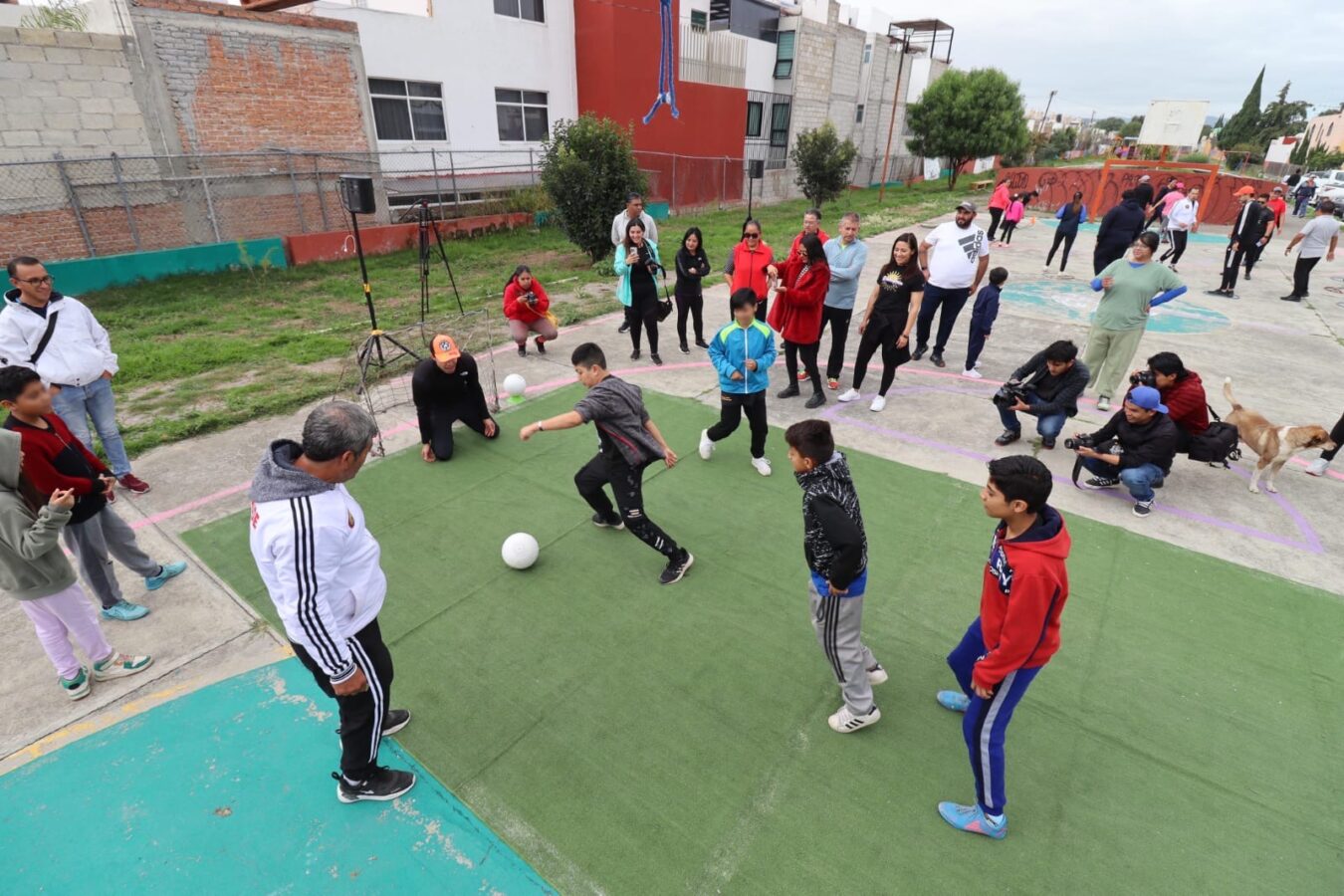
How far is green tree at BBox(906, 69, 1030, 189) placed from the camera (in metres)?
35.5

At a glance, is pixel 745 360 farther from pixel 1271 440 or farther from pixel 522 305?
pixel 1271 440

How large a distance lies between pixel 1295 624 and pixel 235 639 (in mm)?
6835

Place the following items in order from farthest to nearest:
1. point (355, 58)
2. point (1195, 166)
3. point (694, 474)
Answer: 1. point (1195, 166)
2. point (355, 58)
3. point (694, 474)

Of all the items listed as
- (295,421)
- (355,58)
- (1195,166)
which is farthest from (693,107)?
(295,421)

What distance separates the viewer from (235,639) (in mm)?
4113

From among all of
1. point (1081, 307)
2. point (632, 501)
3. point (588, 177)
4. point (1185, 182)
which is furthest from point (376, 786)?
point (1185, 182)

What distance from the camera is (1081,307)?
1228 centimetres

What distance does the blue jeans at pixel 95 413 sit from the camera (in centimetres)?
520

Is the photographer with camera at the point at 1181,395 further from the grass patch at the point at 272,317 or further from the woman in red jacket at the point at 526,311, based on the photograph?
the grass patch at the point at 272,317

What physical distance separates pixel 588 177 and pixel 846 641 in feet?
43.1

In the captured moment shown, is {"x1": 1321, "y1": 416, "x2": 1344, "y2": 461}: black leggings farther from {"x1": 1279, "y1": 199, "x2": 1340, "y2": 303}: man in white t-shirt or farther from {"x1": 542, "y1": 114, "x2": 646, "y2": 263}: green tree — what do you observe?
{"x1": 542, "y1": 114, "x2": 646, "y2": 263}: green tree

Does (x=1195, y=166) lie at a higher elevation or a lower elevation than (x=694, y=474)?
higher

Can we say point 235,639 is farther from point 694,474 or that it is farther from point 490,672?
point 694,474

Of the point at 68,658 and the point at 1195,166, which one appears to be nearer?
the point at 68,658
